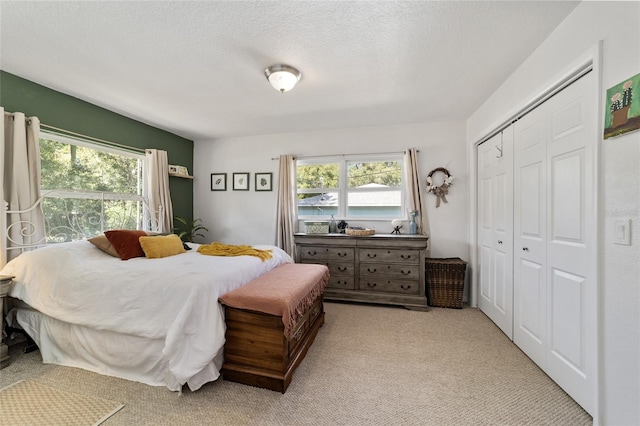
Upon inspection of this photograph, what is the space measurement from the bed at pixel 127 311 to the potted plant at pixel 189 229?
180 cm

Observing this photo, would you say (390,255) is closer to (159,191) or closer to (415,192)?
(415,192)

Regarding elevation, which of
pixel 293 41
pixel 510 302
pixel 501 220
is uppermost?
pixel 293 41

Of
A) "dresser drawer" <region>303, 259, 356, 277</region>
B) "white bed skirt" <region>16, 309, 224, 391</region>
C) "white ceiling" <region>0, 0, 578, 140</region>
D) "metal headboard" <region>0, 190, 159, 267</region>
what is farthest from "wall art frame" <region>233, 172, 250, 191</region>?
"white bed skirt" <region>16, 309, 224, 391</region>

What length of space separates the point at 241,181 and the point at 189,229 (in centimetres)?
122

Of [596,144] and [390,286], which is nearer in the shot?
[596,144]

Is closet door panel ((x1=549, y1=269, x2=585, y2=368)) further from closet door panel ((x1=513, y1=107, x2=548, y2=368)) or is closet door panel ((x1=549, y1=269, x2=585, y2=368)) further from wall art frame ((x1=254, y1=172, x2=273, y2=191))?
wall art frame ((x1=254, y1=172, x2=273, y2=191))

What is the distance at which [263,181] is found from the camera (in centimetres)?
421

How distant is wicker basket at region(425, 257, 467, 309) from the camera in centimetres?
312

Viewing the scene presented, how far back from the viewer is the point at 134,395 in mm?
1650

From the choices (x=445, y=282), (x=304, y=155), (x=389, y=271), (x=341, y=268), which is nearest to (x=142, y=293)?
(x=341, y=268)

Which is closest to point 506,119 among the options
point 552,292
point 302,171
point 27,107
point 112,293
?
point 552,292

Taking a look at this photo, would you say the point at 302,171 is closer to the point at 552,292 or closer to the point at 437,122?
the point at 437,122

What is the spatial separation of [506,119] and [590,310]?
5.63 ft

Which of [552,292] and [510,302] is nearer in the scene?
[552,292]
